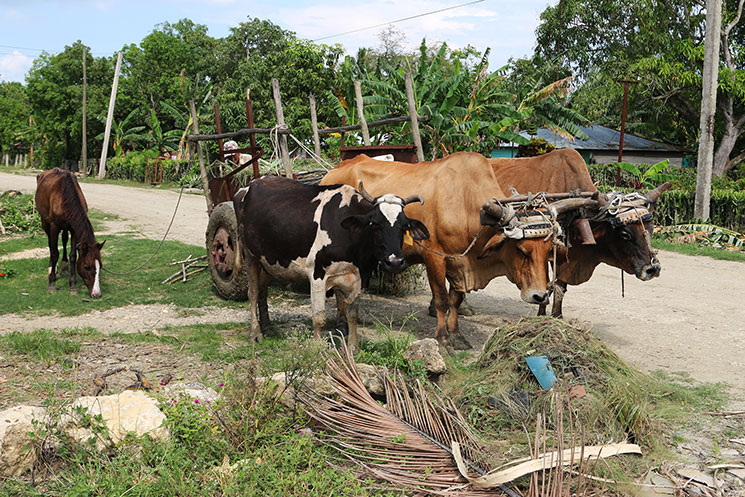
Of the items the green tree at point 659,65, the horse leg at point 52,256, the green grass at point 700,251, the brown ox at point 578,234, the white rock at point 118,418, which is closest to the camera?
the white rock at point 118,418

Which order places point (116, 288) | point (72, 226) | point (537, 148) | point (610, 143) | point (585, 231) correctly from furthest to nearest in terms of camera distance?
point (610, 143) < point (537, 148) < point (116, 288) < point (72, 226) < point (585, 231)

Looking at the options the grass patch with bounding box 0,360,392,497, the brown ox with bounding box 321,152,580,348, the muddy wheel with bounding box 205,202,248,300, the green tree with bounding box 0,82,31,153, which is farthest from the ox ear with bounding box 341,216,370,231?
the green tree with bounding box 0,82,31,153

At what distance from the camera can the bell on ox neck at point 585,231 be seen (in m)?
6.55

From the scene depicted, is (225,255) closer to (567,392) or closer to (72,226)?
(72,226)

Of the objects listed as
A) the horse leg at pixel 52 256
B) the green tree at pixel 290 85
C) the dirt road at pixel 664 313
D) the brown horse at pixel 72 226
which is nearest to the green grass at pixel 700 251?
the dirt road at pixel 664 313

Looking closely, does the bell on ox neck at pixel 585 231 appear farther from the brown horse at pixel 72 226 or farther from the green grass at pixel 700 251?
the green grass at pixel 700 251

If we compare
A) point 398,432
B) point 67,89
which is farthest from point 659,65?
point 67,89

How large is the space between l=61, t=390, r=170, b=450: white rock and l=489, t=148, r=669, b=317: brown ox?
433 centimetres

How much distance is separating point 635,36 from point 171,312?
2583cm

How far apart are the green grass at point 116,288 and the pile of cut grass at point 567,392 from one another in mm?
4518

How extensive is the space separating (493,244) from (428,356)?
4.86 feet

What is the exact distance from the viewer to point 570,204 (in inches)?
255

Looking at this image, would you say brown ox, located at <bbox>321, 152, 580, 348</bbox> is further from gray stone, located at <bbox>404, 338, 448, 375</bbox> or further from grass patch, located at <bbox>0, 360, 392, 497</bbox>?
grass patch, located at <bbox>0, 360, 392, 497</bbox>

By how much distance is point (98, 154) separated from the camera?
4309 centimetres
